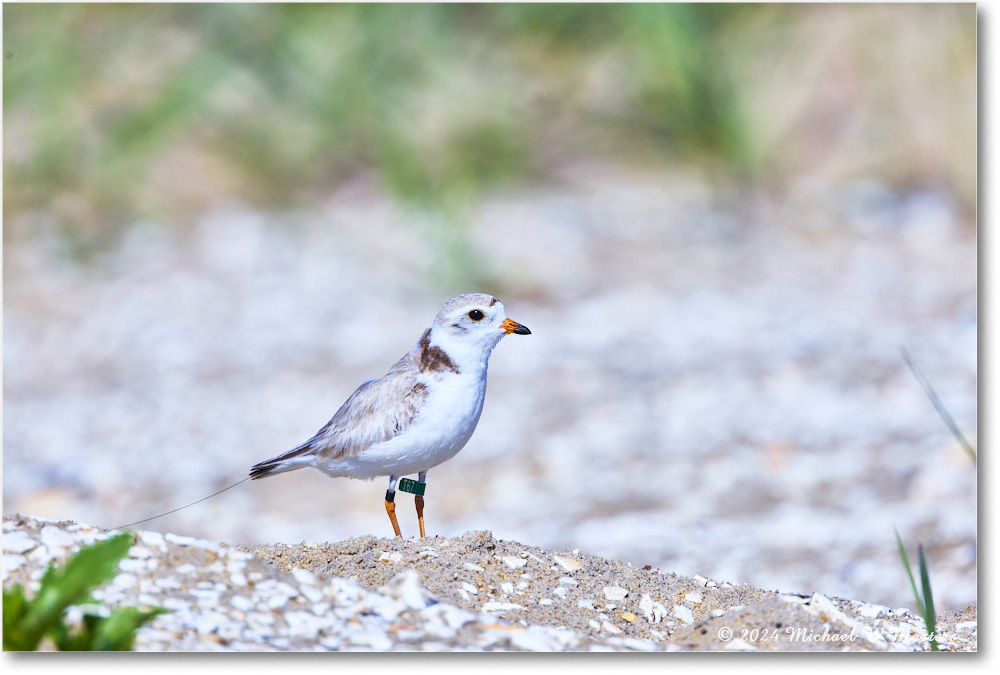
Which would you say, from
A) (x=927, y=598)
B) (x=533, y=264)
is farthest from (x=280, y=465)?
(x=533, y=264)

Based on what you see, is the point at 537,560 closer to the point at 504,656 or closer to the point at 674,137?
the point at 504,656

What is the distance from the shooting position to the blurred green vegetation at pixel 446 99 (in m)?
4.61

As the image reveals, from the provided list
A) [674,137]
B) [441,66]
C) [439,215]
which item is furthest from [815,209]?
[441,66]

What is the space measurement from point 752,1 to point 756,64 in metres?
0.66

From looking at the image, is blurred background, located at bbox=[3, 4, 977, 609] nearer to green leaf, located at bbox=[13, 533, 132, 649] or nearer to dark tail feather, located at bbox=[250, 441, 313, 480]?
dark tail feather, located at bbox=[250, 441, 313, 480]

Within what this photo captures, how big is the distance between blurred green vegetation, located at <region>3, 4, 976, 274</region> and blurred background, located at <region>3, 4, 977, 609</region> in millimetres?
22

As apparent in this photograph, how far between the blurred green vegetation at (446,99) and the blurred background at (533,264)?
0.02 m

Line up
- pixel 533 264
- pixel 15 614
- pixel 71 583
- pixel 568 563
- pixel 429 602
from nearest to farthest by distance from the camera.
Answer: pixel 71 583 → pixel 15 614 → pixel 429 602 → pixel 568 563 → pixel 533 264

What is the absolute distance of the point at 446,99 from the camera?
17.8 ft

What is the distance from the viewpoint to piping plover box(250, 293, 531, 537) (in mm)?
2984

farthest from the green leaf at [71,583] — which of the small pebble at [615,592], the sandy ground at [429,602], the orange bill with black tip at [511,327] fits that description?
the small pebble at [615,592]

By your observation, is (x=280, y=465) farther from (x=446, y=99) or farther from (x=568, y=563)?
(x=446, y=99)

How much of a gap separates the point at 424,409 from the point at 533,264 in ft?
12.4

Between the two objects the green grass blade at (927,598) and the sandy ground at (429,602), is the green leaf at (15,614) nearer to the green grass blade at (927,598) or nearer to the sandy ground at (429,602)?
the sandy ground at (429,602)
